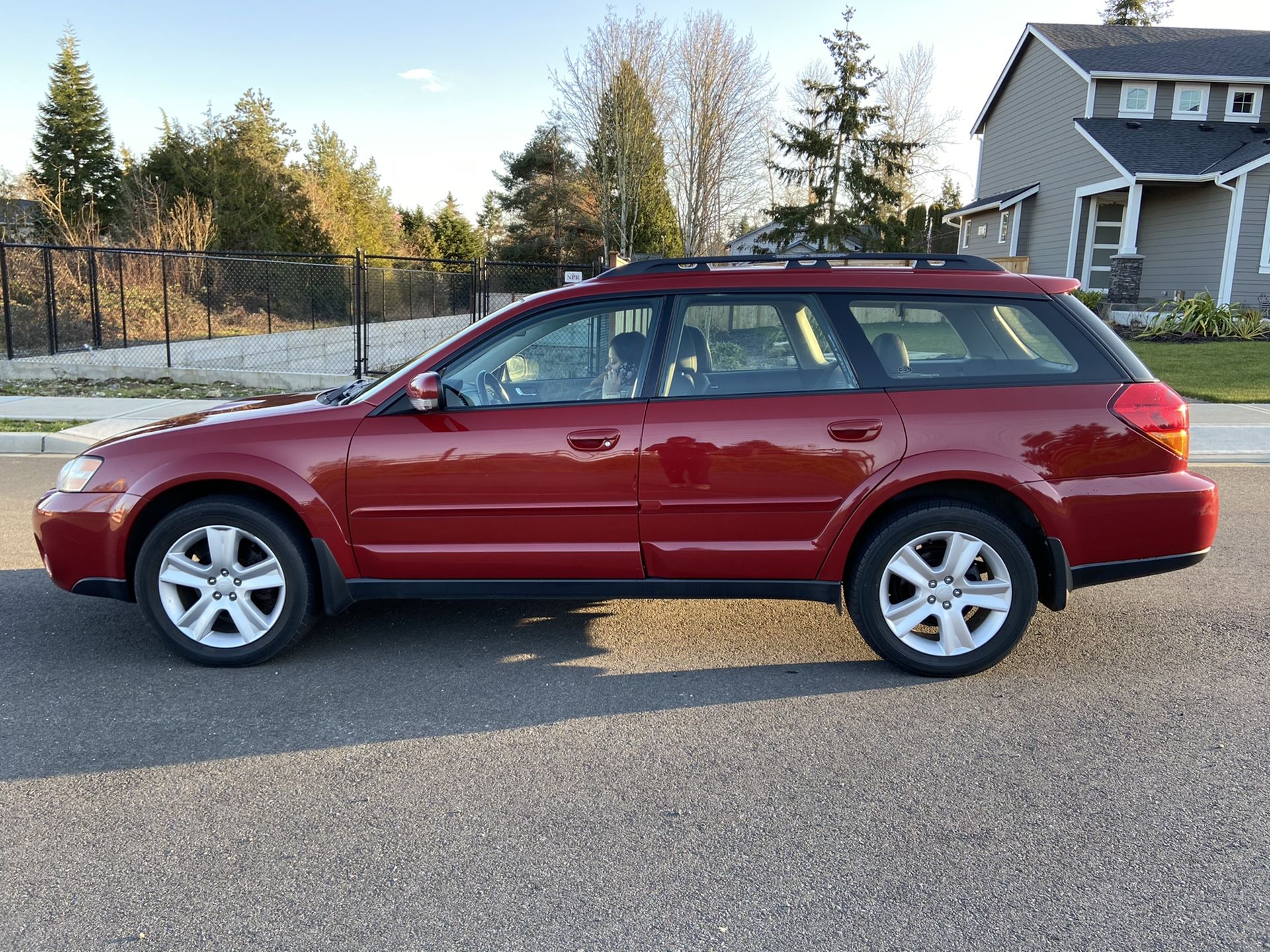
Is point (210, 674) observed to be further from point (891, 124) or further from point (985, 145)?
point (891, 124)

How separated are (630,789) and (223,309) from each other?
21472mm

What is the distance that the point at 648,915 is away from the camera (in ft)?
8.05

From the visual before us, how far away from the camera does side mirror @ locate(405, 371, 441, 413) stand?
3.89 m

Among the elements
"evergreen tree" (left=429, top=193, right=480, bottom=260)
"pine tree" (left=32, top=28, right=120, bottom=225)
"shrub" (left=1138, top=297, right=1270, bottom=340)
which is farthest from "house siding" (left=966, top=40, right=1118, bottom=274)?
"pine tree" (left=32, top=28, right=120, bottom=225)

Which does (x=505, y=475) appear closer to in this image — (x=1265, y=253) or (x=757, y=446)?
(x=757, y=446)

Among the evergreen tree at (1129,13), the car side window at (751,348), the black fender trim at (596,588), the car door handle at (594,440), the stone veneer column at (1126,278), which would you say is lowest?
the black fender trim at (596,588)

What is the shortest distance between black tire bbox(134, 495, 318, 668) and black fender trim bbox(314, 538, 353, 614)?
70 mm

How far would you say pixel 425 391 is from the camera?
388 centimetres

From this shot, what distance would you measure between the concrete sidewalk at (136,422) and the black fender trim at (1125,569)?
6.20 m

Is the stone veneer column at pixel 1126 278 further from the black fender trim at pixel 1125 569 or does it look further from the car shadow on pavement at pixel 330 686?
the car shadow on pavement at pixel 330 686

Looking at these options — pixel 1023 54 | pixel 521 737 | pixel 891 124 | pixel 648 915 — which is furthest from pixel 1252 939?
pixel 891 124

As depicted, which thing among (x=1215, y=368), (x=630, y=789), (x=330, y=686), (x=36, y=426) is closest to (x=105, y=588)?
(x=330, y=686)

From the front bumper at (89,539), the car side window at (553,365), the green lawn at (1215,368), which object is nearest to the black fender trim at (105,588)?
the front bumper at (89,539)

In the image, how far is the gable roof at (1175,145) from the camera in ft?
72.7
